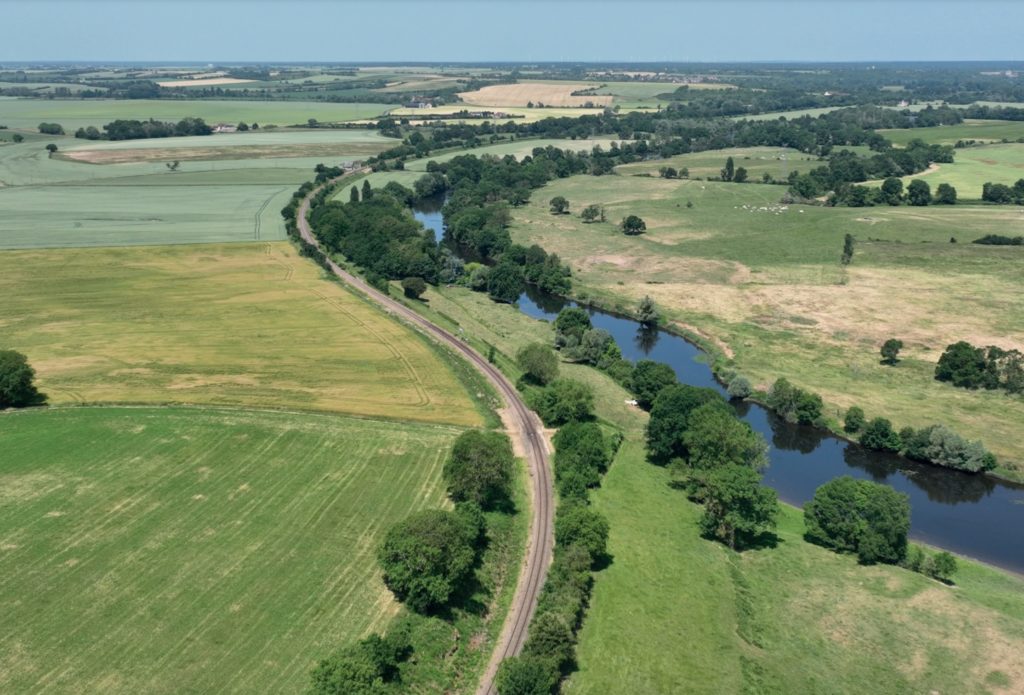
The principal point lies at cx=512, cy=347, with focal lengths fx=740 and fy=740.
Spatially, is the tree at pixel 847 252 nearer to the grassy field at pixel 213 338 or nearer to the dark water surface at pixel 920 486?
the dark water surface at pixel 920 486

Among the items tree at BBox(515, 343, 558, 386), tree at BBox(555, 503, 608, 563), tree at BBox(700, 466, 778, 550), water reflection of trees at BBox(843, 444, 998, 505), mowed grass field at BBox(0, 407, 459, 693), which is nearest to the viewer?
mowed grass field at BBox(0, 407, 459, 693)

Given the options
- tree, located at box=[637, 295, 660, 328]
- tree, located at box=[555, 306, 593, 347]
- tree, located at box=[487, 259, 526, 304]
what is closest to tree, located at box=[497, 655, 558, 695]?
tree, located at box=[555, 306, 593, 347]

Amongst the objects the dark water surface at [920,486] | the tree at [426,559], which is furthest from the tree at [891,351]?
the tree at [426,559]

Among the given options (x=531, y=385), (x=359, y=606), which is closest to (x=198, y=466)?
(x=359, y=606)

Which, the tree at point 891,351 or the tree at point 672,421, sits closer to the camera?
the tree at point 672,421

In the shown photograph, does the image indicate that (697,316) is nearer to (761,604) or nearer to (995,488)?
(995,488)

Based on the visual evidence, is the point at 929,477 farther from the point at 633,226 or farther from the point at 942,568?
the point at 633,226

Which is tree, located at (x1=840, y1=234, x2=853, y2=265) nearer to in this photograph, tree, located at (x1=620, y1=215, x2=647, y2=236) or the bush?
tree, located at (x1=620, y1=215, x2=647, y2=236)
